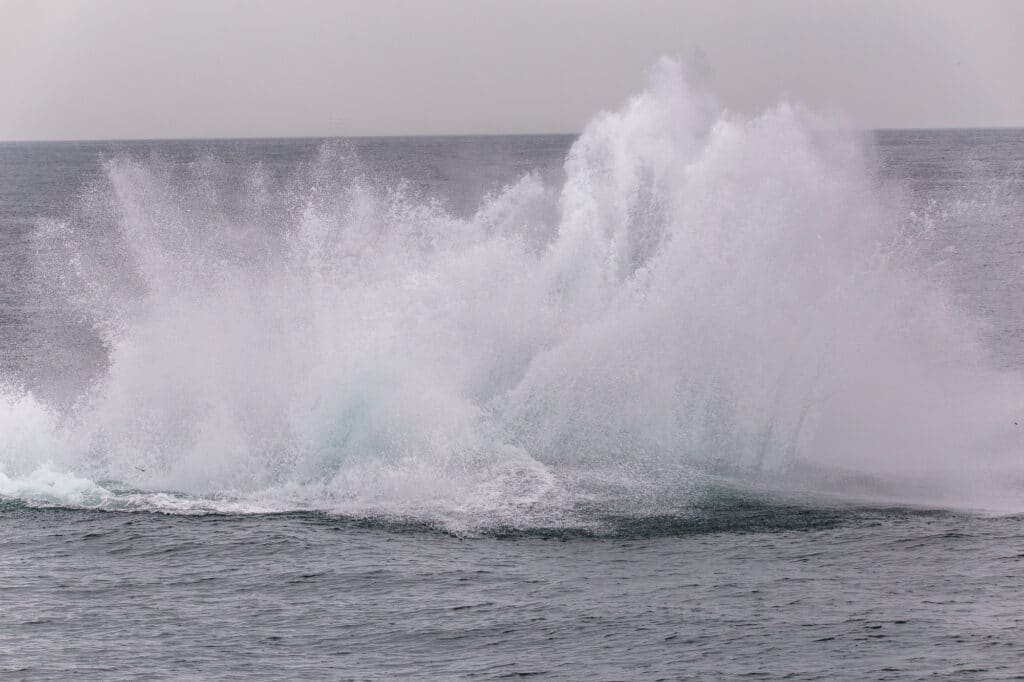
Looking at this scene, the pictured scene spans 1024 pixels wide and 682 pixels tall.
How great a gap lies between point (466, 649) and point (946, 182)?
383 ft

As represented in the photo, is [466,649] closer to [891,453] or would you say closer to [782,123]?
[891,453]

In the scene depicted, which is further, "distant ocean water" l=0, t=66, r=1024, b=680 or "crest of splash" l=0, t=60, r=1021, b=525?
"crest of splash" l=0, t=60, r=1021, b=525

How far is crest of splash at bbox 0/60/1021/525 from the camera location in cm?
3275

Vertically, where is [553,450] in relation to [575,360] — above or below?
below

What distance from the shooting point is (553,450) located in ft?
111

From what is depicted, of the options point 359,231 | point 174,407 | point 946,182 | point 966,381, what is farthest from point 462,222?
point 946,182

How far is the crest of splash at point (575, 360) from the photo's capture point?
32.8 meters

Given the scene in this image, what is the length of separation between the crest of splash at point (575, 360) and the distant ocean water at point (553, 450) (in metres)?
0.10

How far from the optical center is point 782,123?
37.5 m

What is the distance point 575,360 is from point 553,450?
299cm

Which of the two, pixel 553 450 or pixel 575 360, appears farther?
pixel 575 360

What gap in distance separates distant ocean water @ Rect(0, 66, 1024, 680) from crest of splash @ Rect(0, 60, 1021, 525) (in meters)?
0.10

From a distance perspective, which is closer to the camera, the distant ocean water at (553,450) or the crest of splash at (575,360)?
the distant ocean water at (553,450)

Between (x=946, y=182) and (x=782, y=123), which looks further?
(x=946, y=182)
